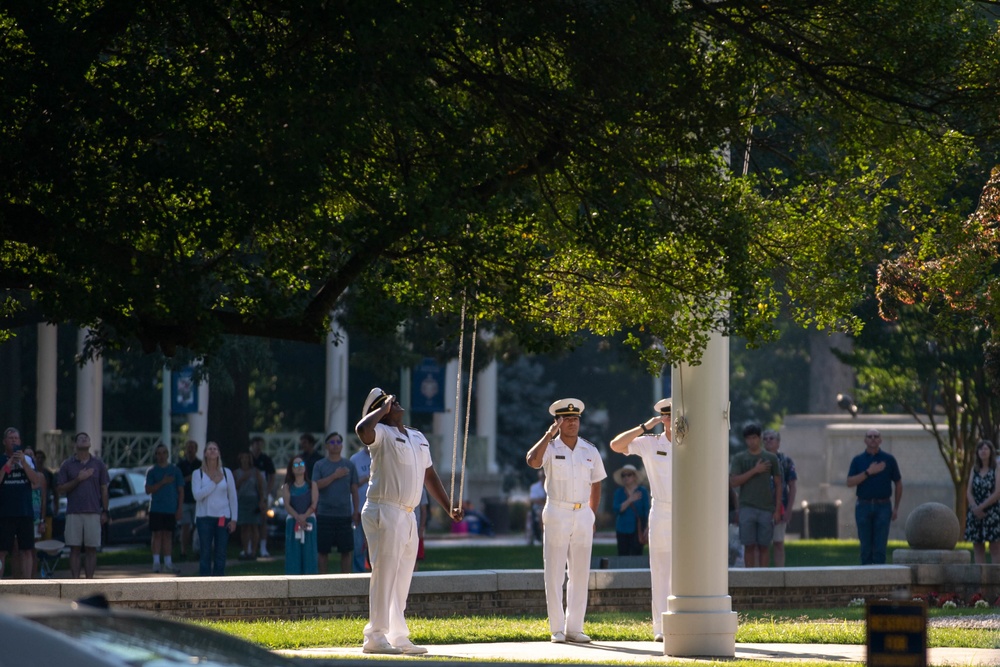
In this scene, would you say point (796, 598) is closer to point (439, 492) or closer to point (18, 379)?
point (439, 492)

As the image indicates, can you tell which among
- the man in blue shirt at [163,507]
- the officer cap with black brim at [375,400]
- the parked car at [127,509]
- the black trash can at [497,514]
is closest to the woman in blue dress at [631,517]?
the man in blue shirt at [163,507]

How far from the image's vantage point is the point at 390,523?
11977 millimetres

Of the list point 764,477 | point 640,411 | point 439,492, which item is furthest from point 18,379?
point 640,411

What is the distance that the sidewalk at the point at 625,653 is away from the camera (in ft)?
37.8

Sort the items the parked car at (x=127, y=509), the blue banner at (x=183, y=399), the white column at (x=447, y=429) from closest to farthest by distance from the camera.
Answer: the parked car at (x=127, y=509)
the blue banner at (x=183, y=399)
the white column at (x=447, y=429)

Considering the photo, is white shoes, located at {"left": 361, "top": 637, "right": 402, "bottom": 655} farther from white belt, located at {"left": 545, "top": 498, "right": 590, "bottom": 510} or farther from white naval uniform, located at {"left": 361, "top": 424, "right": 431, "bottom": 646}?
white belt, located at {"left": 545, "top": 498, "right": 590, "bottom": 510}

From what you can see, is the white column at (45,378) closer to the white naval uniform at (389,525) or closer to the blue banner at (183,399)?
the blue banner at (183,399)

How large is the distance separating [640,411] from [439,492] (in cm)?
4837

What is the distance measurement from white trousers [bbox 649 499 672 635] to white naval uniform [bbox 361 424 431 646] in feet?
7.73

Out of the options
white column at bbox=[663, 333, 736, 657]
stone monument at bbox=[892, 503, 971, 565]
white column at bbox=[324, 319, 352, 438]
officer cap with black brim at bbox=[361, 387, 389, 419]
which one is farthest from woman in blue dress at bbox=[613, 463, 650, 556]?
white column at bbox=[324, 319, 352, 438]

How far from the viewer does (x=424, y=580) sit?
15.4 meters

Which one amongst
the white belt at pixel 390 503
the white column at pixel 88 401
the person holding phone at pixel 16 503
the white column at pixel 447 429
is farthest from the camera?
the white column at pixel 447 429

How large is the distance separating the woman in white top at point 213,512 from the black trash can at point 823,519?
1719 centimetres

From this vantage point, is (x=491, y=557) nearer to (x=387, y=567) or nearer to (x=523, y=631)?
(x=523, y=631)
